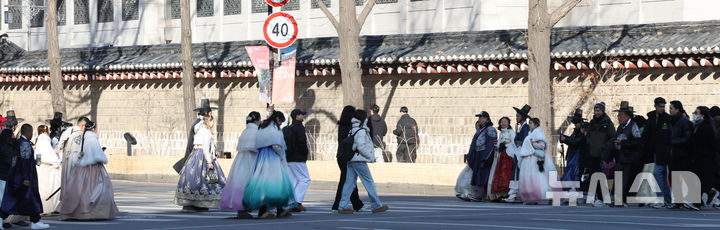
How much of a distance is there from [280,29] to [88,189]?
9860 millimetres

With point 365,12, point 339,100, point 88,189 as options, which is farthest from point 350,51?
point 88,189

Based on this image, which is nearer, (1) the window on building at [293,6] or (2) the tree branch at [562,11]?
(2) the tree branch at [562,11]

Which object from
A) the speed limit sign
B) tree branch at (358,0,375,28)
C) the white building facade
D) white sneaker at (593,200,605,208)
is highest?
the white building facade

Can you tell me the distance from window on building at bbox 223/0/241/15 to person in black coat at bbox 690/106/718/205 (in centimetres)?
2962

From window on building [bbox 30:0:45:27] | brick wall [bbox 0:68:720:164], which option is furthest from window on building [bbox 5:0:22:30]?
brick wall [bbox 0:68:720:164]

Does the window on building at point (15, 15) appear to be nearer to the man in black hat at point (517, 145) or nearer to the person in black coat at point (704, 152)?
the man in black hat at point (517, 145)

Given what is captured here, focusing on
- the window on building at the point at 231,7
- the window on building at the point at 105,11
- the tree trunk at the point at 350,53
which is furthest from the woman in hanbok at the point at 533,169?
the window on building at the point at 105,11

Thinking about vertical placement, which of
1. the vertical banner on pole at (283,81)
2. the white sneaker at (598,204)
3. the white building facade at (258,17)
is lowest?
the white sneaker at (598,204)

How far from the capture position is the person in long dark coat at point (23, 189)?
16.4m

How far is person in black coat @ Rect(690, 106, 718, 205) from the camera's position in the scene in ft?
61.0

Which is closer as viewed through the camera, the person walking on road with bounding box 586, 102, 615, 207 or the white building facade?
the person walking on road with bounding box 586, 102, 615, 207

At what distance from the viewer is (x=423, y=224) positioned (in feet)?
53.0

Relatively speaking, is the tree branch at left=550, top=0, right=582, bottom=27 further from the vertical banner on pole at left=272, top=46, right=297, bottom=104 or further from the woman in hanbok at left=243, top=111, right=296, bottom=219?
the woman in hanbok at left=243, top=111, right=296, bottom=219

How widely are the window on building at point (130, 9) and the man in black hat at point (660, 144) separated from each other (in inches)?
1312
